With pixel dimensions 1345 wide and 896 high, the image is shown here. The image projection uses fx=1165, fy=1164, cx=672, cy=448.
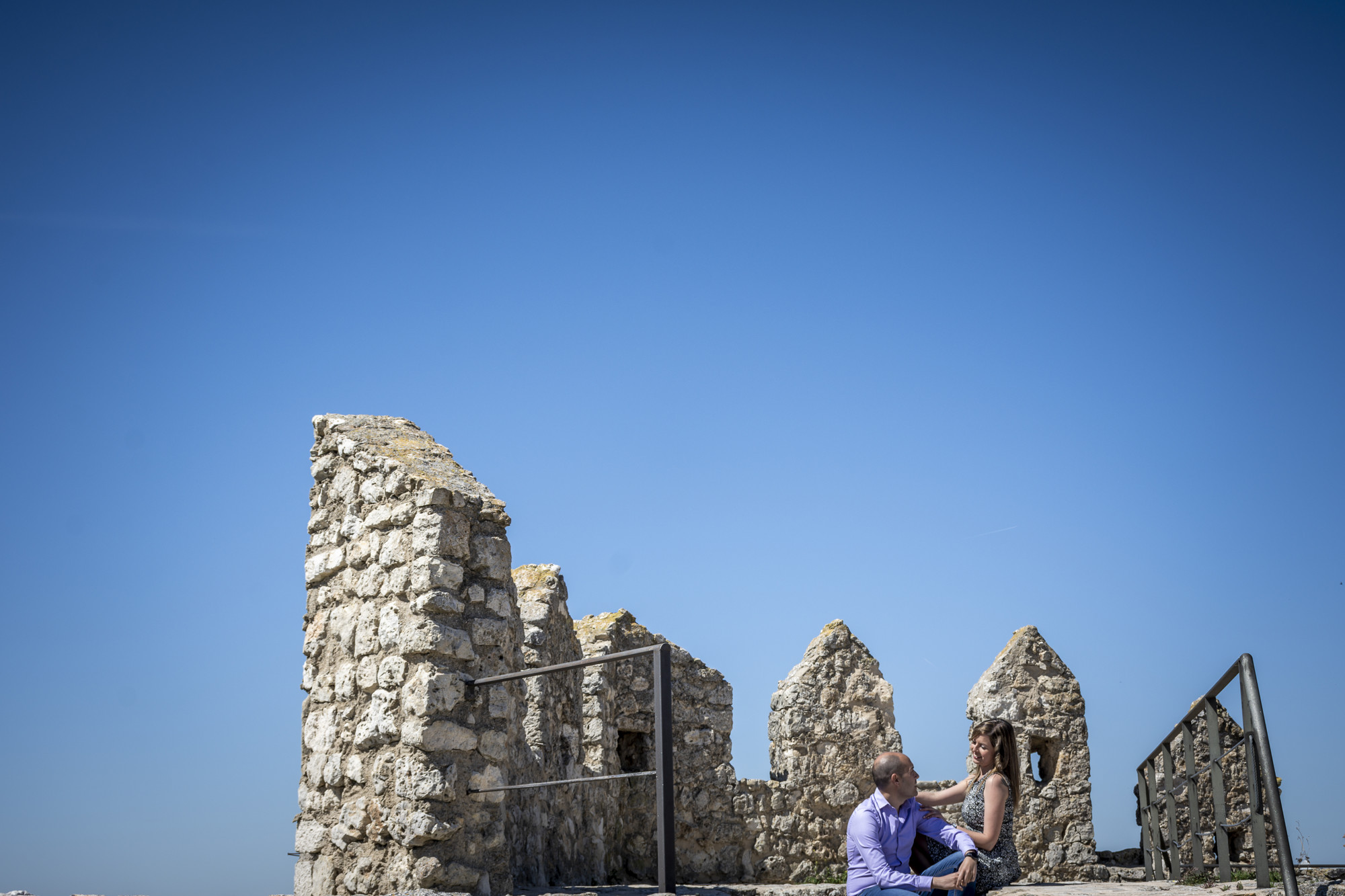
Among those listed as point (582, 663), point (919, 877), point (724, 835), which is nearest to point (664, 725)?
point (582, 663)

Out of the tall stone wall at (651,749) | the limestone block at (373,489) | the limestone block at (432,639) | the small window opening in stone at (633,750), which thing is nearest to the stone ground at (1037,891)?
the limestone block at (432,639)

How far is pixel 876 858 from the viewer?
4875 mm

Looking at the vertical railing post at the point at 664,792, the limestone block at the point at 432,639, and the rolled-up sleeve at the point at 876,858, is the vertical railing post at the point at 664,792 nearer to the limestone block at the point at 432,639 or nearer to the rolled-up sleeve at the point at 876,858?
the rolled-up sleeve at the point at 876,858

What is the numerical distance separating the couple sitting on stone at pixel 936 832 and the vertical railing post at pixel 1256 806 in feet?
3.49

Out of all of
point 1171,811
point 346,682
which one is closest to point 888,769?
point 346,682

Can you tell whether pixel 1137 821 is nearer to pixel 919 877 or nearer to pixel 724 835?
pixel 724 835

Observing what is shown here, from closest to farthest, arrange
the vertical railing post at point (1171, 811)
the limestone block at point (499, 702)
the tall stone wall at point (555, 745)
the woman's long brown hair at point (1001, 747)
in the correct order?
1. the woman's long brown hair at point (1001, 747)
2. the limestone block at point (499, 702)
3. the vertical railing post at point (1171, 811)
4. the tall stone wall at point (555, 745)

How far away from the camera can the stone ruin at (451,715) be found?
242 inches

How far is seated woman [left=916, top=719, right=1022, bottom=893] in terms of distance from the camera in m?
5.16

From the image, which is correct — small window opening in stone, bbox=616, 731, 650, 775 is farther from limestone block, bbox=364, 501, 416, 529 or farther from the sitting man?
the sitting man

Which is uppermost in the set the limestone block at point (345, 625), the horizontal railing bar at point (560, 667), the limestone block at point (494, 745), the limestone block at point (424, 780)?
the limestone block at point (345, 625)

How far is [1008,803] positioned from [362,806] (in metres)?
3.39

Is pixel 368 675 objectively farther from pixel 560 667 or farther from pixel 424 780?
pixel 560 667

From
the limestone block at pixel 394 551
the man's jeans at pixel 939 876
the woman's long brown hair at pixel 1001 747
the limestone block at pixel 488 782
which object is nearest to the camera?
the man's jeans at pixel 939 876
